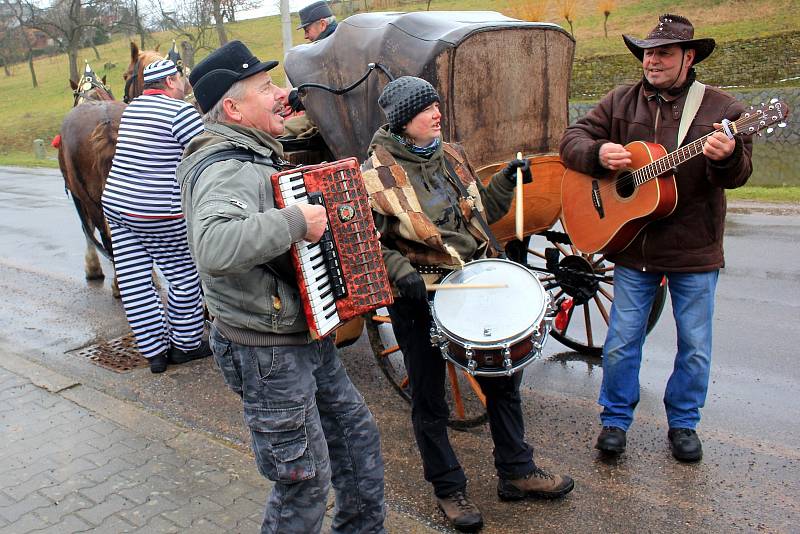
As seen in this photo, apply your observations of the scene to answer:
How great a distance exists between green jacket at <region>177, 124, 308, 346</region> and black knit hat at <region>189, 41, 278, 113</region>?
0.38ft

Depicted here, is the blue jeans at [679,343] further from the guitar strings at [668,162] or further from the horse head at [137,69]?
the horse head at [137,69]

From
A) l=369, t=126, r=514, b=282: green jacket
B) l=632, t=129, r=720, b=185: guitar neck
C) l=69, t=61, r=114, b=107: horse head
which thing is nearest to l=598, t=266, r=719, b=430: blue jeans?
l=632, t=129, r=720, b=185: guitar neck

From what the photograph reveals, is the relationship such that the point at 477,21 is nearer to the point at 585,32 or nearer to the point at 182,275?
the point at 182,275

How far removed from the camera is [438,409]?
365 centimetres

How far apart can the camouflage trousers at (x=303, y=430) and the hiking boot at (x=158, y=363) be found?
290 cm

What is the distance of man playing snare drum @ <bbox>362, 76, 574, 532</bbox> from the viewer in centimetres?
346

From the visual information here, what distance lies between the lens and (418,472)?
4090 mm

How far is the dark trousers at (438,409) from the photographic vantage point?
11.9 ft

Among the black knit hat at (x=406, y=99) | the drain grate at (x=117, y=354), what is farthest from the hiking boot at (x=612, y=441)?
the drain grate at (x=117, y=354)

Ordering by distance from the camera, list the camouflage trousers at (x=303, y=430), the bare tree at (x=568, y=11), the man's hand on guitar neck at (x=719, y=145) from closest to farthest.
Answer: the camouflage trousers at (x=303, y=430), the man's hand on guitar neck at (x=719, y=145), the bare tree at (x=568, y=11)

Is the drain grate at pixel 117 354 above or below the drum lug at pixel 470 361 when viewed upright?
below

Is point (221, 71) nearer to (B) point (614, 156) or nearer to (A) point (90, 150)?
(B) point (614, 156)

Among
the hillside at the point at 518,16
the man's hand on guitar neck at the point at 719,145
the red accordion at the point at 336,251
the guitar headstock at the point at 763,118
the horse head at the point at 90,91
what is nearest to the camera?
the red accordion at the point at 336,251

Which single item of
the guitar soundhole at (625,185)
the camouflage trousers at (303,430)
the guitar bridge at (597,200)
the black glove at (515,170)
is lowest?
the camouflage trousers at (303,430)
